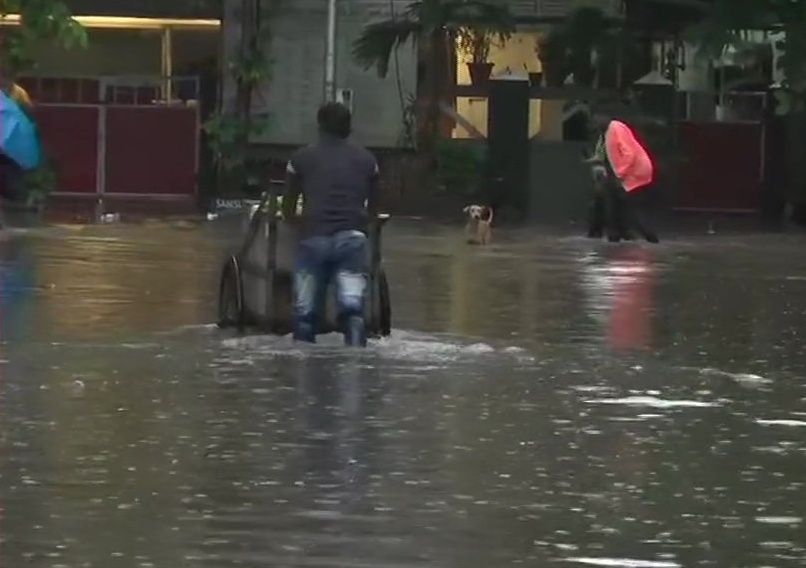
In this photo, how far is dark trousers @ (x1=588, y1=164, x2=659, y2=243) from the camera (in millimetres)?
24312

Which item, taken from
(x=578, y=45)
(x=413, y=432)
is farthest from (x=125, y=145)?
(x=413, y=432)

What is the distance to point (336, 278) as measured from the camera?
44.3 ft

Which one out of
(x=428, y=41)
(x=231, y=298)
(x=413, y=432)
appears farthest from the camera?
(x=428, y=41)

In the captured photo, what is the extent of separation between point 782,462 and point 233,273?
216 inches

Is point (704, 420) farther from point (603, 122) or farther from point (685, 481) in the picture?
point (603, 122)

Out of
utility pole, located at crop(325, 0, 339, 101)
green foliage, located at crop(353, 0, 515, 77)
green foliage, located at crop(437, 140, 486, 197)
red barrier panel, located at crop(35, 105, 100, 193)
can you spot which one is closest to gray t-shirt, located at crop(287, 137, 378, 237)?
green foliage, located at crop(353, 0, 515, 77)

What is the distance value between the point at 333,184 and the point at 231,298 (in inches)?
59.7

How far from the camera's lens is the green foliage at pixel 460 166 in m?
29.5

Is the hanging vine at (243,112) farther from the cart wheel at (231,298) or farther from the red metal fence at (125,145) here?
the cart wheel at (231,298)

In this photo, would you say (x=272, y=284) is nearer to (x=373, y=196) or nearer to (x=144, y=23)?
(x=373, y=196)

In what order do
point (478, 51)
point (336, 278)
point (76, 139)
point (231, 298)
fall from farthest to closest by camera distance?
point (76, 139), point (478, 51), point (231, 298), point (336, 278)

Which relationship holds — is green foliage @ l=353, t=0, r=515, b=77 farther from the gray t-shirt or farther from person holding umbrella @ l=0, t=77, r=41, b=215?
the gray t-shirt

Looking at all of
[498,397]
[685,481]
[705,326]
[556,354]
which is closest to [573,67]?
[705,326]

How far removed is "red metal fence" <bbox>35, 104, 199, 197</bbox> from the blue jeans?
59.7ft
